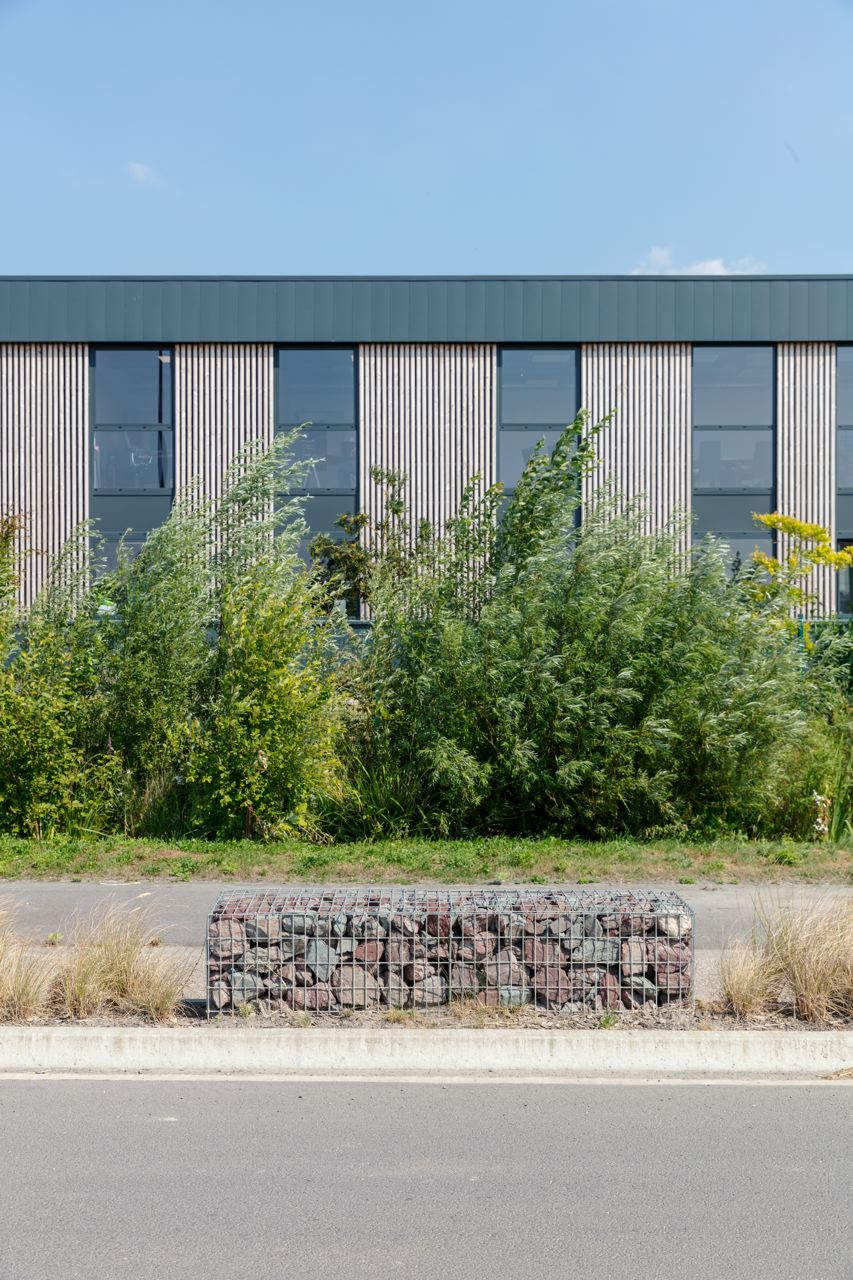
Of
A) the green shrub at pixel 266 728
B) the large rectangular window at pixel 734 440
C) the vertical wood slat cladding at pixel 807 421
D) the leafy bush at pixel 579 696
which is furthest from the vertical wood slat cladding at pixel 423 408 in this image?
the green shrub at pixel 266 728

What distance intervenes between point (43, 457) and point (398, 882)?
2036cm

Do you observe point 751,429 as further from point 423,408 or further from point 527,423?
point 423,408

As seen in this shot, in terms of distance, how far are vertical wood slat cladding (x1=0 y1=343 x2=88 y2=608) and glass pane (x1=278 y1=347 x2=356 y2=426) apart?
469 centimetres

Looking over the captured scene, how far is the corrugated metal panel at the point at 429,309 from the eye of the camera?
26.8 m

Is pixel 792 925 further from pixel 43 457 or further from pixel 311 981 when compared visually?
pixel 43 457

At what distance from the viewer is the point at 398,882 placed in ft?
33.2

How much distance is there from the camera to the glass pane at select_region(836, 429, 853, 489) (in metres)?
27.4

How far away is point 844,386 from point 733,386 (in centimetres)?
260

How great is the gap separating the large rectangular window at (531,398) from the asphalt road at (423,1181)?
2280 cm

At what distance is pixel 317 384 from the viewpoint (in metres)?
27.3

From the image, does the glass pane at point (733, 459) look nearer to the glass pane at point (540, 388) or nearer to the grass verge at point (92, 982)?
the glass pane at point (540, 388)

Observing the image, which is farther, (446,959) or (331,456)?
(331,456)

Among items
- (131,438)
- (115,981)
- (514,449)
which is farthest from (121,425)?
(115,981)

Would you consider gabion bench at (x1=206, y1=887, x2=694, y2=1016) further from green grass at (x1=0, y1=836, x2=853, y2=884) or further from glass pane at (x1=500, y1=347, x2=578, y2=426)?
glass pane at (x1=500, y1=347, x2=578, y2=426)
